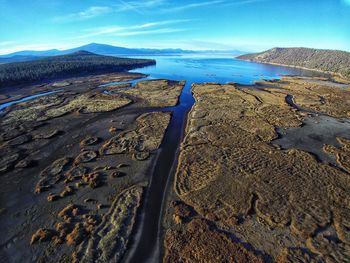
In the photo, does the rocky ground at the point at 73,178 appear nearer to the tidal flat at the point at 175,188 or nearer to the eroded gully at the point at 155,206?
the tidal flat at the point at 175,188

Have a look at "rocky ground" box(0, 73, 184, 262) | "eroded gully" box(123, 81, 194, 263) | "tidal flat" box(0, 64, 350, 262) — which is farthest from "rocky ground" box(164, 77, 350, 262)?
"rocky ground" box(0, 73, 184, 262)

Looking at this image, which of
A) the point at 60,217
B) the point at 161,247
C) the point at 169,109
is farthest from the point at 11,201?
the point at 169,109

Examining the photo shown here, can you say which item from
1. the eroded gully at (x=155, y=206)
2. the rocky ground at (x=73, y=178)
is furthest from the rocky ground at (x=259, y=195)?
the rocky ground at (x=73, y=178)

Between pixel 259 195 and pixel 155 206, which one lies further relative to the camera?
pixel 259 195

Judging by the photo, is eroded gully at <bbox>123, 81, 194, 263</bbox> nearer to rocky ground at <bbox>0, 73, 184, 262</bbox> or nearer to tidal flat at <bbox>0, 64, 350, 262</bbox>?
tidal flat at <bbox>0, 64, 350, 262</bbox>

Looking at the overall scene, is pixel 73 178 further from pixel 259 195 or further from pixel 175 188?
pixel 259 195

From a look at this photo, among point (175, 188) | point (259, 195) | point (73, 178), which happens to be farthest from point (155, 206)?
point (73, 178)
